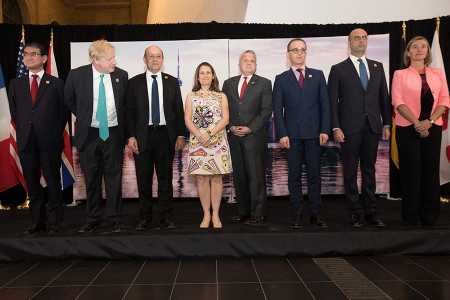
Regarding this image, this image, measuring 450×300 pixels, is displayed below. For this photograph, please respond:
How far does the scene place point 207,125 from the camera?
332 cm

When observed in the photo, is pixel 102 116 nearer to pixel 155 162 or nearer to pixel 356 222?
pixel 155 162

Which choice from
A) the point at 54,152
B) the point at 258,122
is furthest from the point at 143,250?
the point at 258,122

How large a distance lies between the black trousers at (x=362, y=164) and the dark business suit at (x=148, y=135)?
1.36 m

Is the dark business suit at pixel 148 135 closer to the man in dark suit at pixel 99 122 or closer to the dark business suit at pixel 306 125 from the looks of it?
the man in dark suit at pixel 99 122

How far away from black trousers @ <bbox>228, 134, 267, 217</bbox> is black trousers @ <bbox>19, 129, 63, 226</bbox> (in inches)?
55.2

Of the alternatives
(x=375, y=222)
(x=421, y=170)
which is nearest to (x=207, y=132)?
(x=375, y=222)

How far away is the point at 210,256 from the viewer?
125 inches

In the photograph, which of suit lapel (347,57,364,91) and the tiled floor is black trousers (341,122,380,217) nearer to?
suit lapel (347,57,364,91)

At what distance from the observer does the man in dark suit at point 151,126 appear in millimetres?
3285

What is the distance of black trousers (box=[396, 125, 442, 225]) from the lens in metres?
3.25

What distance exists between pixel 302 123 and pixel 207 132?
0.73 metres

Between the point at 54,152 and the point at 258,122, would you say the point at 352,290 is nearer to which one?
the point at 258,122

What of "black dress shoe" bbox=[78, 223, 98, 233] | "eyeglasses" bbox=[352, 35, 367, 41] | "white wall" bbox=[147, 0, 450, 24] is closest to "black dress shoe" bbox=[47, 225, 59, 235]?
"black dress shoe" bbox=[78, 223, 98, 233]

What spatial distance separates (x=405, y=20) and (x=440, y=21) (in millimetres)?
386
